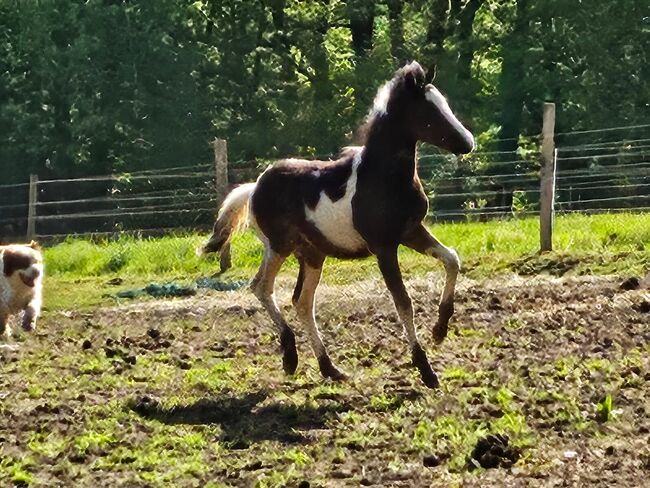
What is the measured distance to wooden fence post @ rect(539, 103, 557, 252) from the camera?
55.6ft

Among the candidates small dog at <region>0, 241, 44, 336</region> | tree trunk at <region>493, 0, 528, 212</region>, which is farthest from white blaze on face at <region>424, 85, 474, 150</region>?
tree trunk at <region>493, 0, 528, 212</region>

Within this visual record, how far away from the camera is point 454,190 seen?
27.3m

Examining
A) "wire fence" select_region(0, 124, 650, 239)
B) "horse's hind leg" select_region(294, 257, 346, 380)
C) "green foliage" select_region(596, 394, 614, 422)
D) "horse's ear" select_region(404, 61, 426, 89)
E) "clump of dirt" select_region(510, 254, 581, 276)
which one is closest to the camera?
"green foliage" select_region(596, 394, 614, 422)

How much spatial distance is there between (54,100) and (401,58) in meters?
8.97

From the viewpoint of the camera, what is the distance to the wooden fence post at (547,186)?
55.6 ft

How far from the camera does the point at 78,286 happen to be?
59.0 ft

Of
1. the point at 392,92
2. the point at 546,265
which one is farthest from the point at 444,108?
the point at 546,265

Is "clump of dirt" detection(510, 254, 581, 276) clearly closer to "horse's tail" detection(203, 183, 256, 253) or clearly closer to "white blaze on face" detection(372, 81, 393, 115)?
"horse's tail" detection(203, 183, 256, 253)

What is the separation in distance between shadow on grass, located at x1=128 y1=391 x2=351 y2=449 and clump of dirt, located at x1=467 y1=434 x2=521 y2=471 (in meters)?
1.26

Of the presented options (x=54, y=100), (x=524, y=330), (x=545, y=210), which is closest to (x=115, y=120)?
(x=54, y=100)

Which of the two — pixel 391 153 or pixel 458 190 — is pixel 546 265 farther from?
pixel 458 190

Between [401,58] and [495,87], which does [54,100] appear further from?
[495,87]

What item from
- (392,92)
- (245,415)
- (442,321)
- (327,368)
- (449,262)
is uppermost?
(392,92)

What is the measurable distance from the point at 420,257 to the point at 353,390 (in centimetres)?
794
